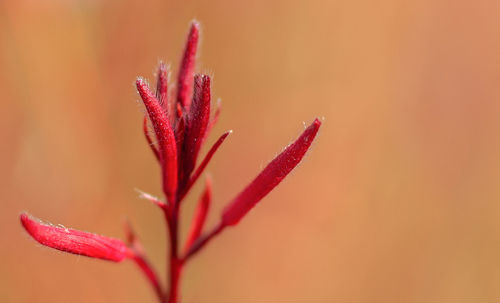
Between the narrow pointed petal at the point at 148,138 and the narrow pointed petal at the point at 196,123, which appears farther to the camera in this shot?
the narrow pointed petal at the point at 148,138

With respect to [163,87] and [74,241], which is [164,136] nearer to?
[163,87]

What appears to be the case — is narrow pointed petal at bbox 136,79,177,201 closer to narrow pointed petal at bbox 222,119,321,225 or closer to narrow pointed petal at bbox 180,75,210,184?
narrow pointed petal at bbox 180,75,210,184

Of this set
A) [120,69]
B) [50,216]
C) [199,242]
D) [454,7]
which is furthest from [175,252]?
[454,7]

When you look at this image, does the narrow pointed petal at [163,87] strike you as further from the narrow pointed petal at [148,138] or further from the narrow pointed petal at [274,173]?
the narrow pointed petal at [274,173]

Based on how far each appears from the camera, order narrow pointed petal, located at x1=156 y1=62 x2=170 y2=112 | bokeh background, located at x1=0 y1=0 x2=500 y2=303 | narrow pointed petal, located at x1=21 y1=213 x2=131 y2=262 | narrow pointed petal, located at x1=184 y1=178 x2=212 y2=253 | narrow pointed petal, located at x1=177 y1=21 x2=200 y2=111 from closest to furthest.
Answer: narrow pointed petal, located at x1=21 y1=213 x2=131 y2=262 < narrow pointed petal, located at x1=156 y1=62 x2=170 y2=112 < narrow pointed petal, located at x1=177 y1=21 x2=200 y2=111 < narrow pointed petal, located at x1=184 y1=178 x2=212 y2=253 < bokeh background, located at x1=0 y1=0 x2=500 y2=303

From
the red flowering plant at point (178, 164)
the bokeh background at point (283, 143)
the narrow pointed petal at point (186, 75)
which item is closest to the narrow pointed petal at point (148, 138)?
the red flowering plant at point (178, 164)

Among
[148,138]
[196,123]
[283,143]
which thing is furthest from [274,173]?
[283,143]

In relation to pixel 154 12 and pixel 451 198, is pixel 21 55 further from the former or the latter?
pixel 451 198

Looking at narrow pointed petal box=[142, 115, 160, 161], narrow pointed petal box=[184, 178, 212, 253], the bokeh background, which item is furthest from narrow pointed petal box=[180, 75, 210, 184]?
the bokeh background
